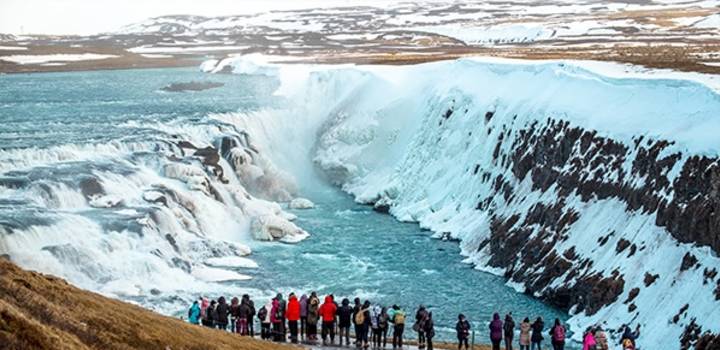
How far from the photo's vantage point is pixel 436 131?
63.8 meters

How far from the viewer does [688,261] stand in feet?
103

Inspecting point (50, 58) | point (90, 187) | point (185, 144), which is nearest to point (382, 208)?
point (185, 144)

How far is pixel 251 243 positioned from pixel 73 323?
32.4 m

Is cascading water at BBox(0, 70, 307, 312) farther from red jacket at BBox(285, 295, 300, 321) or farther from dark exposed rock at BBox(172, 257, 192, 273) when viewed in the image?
red jacket at BBox(285, 295, 300, 321)

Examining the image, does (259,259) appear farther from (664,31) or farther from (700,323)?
(664,31)

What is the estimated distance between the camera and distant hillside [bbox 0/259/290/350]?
14625 mm

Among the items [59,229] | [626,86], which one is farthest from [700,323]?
[59,229]

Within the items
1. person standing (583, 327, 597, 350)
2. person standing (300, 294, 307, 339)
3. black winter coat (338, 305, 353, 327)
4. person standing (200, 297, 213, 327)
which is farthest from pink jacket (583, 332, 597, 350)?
person standing (200, 297, 213, 327)

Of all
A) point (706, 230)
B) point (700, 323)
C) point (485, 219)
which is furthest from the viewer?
point (485, 219)

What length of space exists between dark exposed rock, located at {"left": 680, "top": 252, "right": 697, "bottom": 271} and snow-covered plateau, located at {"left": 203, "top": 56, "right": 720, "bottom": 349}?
5cm

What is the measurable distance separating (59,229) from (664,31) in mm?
114552

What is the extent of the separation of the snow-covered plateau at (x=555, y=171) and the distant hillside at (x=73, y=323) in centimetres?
1633

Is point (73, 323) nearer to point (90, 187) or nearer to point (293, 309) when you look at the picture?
point (293, 309)

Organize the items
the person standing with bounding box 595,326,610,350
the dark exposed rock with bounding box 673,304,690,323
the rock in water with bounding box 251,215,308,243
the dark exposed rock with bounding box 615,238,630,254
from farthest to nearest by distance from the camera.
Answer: the rock in water with bounding box 251,215,308,243
the dark exposed rock with bounding box 615,238,630,254
the dark exposed rock with bounding box 673,304,690,323
the person standing with bounding box 595,326,610,350
